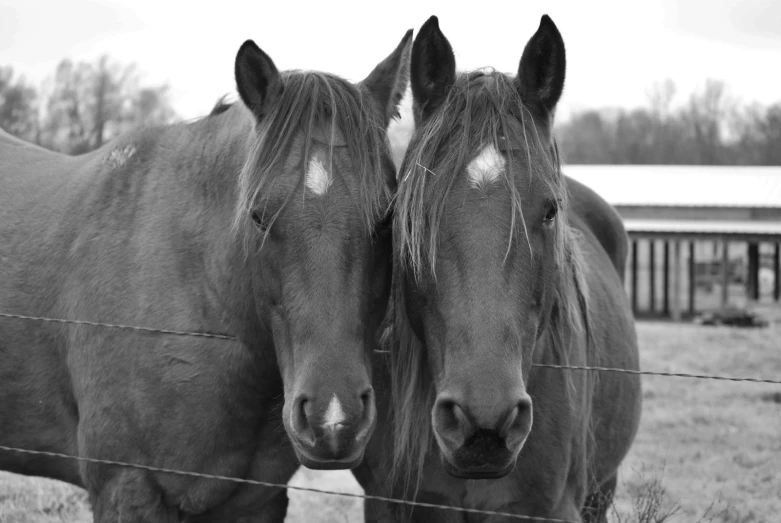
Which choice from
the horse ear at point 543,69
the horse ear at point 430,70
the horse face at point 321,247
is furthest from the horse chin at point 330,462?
the horse ear at point 543,69

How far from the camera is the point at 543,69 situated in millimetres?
2988


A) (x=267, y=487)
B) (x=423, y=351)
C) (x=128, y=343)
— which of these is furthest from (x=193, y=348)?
(x=423, y=351)

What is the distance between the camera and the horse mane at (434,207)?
2.73 m

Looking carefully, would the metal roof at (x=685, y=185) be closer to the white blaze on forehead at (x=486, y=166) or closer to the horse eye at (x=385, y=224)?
the horse eye at (x=385, y=224)

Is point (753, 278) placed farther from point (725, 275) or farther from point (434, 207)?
point (434, 207)

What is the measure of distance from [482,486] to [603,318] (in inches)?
64.3

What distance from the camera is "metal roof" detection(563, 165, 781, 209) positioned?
2778 cm

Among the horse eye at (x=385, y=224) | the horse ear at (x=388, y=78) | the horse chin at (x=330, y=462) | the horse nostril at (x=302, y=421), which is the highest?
the horse ear at (x=388, y=78)

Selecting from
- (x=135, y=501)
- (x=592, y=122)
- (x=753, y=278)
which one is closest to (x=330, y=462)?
(x=135, y=501)

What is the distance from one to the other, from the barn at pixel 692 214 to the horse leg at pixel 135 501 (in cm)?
2194

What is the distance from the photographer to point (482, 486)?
3070mm

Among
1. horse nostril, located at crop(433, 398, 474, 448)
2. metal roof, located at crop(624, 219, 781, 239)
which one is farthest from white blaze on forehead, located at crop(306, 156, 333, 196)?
metal roof, located at crop(624, 219, 781, 239)

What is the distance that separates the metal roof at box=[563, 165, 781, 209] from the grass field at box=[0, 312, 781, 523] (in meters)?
14.5

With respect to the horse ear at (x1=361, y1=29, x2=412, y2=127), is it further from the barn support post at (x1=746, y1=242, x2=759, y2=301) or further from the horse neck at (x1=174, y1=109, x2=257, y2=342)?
the barn support post at (x1=746, y1=242, x2=759, y2=301)
